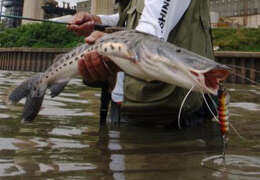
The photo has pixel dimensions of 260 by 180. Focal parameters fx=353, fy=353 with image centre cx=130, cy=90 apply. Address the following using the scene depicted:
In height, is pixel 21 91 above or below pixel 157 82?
below

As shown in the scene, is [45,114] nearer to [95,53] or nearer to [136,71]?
[95,53]

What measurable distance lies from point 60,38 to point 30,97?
18.4 m

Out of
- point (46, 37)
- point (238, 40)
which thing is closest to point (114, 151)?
point (238, 40)

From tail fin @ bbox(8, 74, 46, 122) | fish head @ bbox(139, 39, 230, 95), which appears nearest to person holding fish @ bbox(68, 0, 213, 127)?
fish head @ bbox(139, 39, 230, 95)

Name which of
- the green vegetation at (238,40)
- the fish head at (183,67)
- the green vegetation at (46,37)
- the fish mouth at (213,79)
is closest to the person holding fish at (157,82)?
the fish head at (183,67)

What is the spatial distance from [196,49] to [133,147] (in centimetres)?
80

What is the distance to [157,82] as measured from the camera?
7.01 ft

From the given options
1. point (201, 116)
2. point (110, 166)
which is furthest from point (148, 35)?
point (201, 116)

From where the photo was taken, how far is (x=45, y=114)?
9.39 ft

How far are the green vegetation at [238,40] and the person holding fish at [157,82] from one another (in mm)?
12607

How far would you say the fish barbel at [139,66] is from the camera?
1.42m

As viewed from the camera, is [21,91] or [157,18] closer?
[157,18]

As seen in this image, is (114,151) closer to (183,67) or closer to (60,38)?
(183,67)

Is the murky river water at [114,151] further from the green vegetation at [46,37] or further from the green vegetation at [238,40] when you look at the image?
the green vegetation at [46,37]
